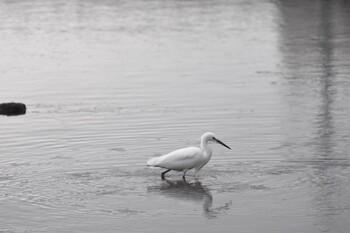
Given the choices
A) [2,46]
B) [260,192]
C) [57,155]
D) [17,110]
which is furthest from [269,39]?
[260,192]

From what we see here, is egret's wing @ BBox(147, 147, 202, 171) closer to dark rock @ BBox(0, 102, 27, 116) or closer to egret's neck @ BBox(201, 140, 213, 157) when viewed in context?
egret's neck @ BBox(201, 140, 213, 157)

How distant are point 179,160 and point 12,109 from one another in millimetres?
7903

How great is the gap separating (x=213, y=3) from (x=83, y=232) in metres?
42.6

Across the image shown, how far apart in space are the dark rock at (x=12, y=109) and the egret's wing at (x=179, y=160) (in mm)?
7540

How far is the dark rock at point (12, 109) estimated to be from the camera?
24109 millimetres

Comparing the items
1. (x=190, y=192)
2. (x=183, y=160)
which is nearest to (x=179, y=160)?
(x=183, y=160)

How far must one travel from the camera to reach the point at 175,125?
2191 centimetres

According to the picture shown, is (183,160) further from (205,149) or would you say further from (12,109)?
(12,109)

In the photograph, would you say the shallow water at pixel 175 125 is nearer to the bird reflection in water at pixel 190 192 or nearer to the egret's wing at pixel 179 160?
the bird reflection in water at pixel 190 192

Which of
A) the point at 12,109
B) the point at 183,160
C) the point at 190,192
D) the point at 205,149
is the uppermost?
the point at 205,149

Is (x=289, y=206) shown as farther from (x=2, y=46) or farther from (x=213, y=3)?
(x=213, y=3)

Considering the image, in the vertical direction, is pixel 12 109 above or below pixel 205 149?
below

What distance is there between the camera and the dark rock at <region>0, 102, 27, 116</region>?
24.1m

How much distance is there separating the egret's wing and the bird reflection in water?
30 cm
